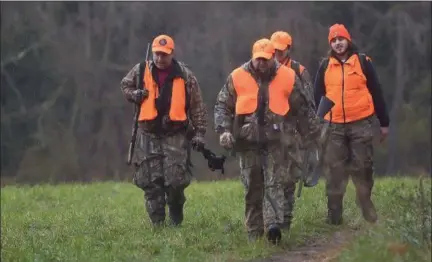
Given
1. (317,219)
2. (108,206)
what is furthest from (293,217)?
(108,206)

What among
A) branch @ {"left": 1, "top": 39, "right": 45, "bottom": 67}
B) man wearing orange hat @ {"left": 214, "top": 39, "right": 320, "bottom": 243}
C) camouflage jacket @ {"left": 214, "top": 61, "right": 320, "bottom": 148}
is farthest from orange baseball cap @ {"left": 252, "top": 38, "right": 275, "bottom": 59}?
branch @ {"left": 1, "top": 39, "right": 45, "bottom": 67}

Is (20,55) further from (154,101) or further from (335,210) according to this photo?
(335,210)

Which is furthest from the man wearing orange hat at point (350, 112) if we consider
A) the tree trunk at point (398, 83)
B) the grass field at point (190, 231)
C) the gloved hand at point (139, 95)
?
the tree trunk at point (398, 83)

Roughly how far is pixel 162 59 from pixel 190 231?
194cm

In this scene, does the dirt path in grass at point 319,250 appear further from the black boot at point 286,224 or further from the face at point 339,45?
the face at point 339,45

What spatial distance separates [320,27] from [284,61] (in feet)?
→ 91.2

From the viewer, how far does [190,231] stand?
37.9ft

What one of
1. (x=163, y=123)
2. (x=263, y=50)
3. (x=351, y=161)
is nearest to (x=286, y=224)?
(x=351, y=161)

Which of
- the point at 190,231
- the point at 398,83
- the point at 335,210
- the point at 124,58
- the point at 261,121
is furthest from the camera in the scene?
the point at 124,58

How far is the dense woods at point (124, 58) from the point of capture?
1560 inches

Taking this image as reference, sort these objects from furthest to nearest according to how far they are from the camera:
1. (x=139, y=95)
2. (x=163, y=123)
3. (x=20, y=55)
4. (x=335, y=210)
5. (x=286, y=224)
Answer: (x=20, y=55), (x=335, y=210), (x=163, y=123), (x=139, y=95), (x=286, y=224)

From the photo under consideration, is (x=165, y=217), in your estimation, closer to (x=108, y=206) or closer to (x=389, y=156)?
(x=108, y=206)

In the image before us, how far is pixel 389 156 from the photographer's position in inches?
1559

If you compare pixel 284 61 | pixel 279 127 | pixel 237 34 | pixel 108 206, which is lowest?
pixel 108 206
